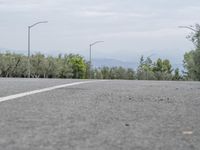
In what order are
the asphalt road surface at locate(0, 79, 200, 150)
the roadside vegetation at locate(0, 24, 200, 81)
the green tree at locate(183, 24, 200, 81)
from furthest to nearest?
the roadside vegetation at locate(0, 24, 200, 81) → the green tree at locate(183, 24, 200, 81) → the asphalt road surface at locate(0, 79, 200, 150)

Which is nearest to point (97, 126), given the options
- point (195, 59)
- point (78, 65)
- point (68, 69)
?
point (195, 59)

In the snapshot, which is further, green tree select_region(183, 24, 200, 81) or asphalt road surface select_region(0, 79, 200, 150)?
green tree select_region(183, 24, 200, 81)

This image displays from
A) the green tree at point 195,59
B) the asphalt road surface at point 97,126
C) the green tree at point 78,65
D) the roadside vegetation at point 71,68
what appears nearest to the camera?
the asphalt road surface at point 97,126

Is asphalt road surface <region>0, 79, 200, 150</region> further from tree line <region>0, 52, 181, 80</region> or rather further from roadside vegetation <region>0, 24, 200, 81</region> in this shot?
tree line <region>0, 52, 181, 80</region>

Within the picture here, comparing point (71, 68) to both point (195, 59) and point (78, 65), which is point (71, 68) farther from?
point (195, 59)

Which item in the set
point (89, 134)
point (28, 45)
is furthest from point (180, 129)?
point (28, 45)

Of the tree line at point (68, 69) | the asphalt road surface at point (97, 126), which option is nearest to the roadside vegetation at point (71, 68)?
the tree line at point (68, 69)

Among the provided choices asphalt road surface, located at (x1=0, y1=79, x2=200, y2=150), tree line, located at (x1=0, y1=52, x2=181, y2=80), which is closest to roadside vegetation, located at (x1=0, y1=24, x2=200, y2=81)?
tree line, located at (x1=0, y1=52, x2=181, y2=80)

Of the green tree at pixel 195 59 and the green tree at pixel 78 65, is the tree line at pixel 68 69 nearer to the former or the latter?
the green tree at pixel 78 65

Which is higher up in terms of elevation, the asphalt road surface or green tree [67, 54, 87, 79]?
green tree [67, 54, 87, 79]

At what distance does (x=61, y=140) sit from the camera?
17.8 feet

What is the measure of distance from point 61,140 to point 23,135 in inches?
19.7

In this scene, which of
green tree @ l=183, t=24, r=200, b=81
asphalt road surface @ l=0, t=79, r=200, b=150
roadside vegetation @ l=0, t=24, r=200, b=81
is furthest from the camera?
roadside vegetation @ l=0, t=24, r=200, b=81

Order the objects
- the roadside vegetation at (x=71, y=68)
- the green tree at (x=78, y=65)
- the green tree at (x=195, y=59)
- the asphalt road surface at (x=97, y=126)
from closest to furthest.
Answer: the asphalt road surface at (x=97, y=126), the green tree at (x=195, y=59), the roadside vegetation at (x=71, y=68), the green tree at (x=78, y=65)
